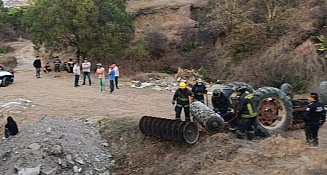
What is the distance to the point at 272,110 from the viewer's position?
13375 millimetres

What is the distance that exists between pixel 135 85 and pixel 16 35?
92.3ft

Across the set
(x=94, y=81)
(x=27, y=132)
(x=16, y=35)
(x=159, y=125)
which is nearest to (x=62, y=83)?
(x=94, y=81)

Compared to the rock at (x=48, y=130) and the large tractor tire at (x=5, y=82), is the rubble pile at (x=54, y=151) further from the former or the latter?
the large tractor tire at (x=5, y=82)

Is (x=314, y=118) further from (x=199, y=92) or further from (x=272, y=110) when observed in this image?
(x=199, y=92)

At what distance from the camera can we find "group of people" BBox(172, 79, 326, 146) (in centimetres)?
1172

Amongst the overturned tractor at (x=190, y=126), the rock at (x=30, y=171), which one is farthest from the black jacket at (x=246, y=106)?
the rock at (x=30, y=171)

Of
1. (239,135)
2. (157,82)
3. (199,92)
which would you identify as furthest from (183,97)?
(157,82)

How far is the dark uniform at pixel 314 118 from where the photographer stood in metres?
11.6

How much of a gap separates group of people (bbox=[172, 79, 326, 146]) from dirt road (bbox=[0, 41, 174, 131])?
90.5 inches

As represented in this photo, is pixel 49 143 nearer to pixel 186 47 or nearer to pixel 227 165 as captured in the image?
pixel 227 165

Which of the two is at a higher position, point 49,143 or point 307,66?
point 307,66

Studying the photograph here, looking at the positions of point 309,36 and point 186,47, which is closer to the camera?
point 309,36

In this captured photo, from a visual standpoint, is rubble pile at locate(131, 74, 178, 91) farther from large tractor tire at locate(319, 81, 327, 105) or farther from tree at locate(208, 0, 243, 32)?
large tractor tire at locate(319, 81, 327, 105)

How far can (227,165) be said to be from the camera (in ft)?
37.0
